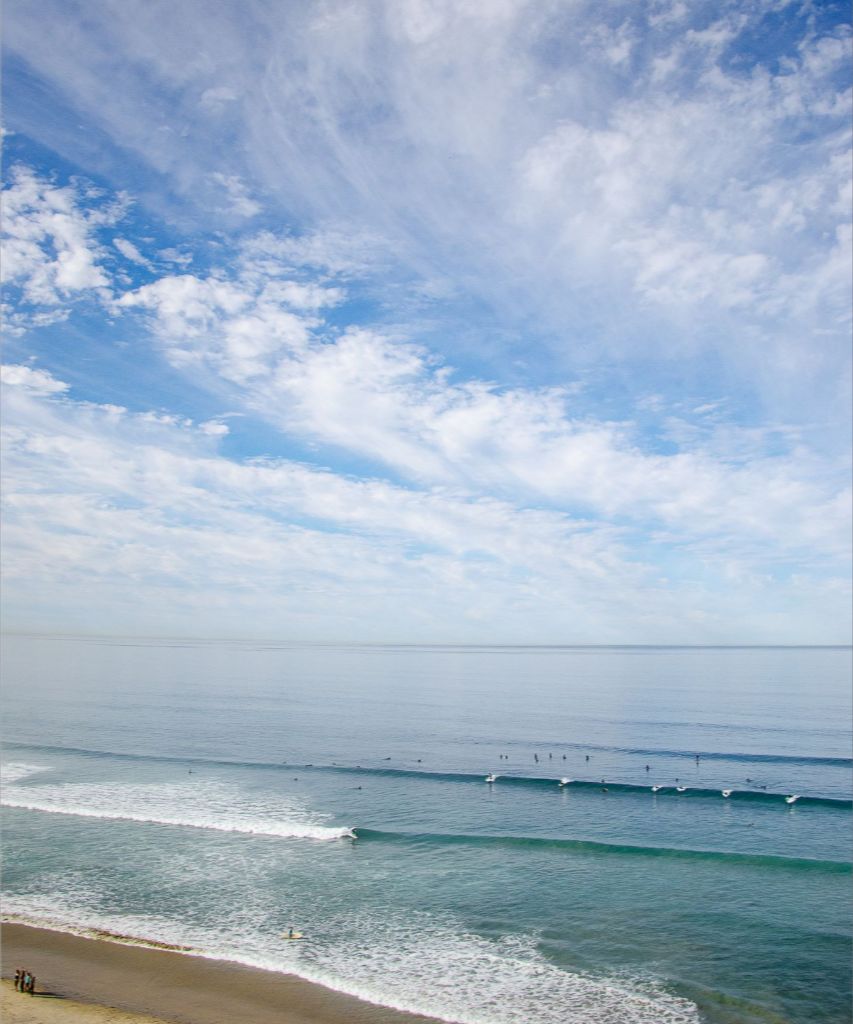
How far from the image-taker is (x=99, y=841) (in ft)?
140

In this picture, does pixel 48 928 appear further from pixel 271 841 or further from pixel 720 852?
pixel 720 852

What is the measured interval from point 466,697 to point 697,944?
319 ft

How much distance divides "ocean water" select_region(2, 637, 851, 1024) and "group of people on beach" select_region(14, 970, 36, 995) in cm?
498

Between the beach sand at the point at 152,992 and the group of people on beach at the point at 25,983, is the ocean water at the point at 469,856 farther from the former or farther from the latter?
the group of people on beach at the point at 25,983

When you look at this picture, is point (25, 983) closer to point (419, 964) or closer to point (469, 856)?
point (419, 964)

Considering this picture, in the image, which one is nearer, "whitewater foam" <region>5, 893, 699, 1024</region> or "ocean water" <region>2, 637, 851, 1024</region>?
"whitewater foam" <region>5, 893, 699, 1024</region>

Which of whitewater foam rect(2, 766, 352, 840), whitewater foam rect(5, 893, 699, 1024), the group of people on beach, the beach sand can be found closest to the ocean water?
whitewater foam rect(5, 893, 699, 1024)

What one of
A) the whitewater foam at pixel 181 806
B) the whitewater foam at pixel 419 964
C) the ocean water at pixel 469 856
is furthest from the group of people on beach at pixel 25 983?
the whitewater foam at pixel 181 806

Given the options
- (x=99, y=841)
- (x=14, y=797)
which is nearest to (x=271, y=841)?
(x=99, y=841)

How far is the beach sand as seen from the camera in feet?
79.9

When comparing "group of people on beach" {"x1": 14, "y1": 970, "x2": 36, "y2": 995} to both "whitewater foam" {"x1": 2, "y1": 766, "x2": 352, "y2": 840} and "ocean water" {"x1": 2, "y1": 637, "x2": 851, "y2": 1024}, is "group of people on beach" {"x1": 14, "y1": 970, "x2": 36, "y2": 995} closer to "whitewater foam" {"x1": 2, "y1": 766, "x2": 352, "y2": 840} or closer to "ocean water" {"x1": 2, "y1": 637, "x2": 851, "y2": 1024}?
"ocean water" {"x1": 2, "y1": 637, "x2": 851, "y2": 1024}

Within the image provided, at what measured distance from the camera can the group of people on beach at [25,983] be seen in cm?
2561

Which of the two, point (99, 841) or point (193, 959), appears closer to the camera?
point (193, 959)

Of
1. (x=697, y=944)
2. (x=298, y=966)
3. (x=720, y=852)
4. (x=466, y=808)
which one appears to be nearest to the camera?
(x=298, y=966)
